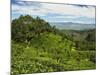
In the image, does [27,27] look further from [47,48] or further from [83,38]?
[83,38]

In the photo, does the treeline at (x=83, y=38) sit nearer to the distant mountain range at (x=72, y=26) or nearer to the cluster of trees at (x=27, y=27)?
the distant mountain range at (x=72, y=26)

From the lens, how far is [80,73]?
2754mm

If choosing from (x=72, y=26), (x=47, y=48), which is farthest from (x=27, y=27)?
(x=72, y=26)

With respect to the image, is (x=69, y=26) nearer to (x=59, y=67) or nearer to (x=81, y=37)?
(x=81, y=37)

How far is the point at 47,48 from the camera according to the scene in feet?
8.61

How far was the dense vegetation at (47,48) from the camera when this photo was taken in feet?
8.23

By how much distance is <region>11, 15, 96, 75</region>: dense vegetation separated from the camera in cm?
251

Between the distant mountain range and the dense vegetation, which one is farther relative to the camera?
the distant mountain range

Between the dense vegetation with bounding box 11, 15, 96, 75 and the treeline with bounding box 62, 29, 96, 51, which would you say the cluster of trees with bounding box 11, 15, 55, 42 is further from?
the treeline with bounding box 62, 29, 96, 51

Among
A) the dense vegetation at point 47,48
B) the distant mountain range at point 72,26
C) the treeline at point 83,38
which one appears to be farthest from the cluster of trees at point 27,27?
the treeline at point 83,38

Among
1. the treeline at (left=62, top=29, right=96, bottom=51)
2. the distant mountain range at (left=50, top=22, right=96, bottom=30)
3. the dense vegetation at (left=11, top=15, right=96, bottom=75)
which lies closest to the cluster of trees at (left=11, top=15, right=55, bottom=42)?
the dense vegetation at (left=11, top=15, right=96, bottom=75)

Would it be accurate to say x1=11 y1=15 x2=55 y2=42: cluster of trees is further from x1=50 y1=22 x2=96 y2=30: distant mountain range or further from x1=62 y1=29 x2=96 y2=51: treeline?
x1=62 y1=29 x2=96 y2=51: treeline

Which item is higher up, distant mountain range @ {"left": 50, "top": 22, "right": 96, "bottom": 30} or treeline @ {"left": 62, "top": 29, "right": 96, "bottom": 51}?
distant mountain range @ {"left": 50, "top": 22, "right": 96, "bottom": 30}

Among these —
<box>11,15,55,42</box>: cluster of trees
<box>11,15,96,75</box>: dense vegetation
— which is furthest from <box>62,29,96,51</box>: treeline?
<box>11,15,55,42</box>: cluster of trees
